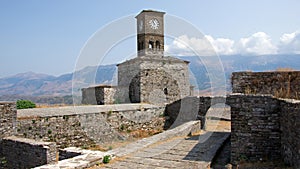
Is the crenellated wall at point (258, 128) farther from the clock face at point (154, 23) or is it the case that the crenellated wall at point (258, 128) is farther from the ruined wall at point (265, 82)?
the clock face at point (154, 23)

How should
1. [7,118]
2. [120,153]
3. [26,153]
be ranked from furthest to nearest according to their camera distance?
[7,118], [26,153], [120,153]

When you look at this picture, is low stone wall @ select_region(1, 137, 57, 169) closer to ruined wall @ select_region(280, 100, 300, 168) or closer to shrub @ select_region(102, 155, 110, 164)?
shrub @ select_region(102, 155, 110, 164)

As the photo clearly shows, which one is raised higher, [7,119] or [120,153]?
[7,119]

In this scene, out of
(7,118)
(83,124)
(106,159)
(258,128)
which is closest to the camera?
(258,128)

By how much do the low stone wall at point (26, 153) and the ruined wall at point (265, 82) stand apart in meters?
6.84

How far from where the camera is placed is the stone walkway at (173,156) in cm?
775

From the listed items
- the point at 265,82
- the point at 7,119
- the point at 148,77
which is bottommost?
the point at 7,119

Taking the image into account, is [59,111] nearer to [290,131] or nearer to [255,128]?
A: [255,128]

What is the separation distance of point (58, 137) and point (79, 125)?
1299 mm

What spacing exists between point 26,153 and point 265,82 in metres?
9.03

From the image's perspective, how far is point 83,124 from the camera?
1435 centimetres

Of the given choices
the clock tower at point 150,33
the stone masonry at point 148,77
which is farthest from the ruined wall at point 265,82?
the clock tower at point 150,33

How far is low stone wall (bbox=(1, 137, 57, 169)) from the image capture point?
9.20m

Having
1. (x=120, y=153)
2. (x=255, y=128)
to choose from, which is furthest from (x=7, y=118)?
(x=255, y=128)
